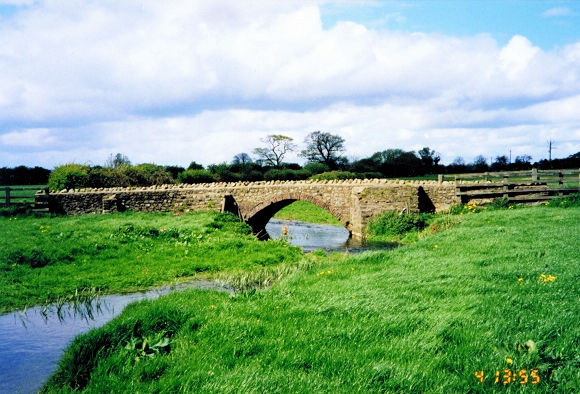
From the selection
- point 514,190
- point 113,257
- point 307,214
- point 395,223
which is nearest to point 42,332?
point 113,257

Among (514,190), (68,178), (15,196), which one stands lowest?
(514,190)

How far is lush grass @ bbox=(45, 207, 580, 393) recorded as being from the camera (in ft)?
13.9

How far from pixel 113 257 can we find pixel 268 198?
10.9 m

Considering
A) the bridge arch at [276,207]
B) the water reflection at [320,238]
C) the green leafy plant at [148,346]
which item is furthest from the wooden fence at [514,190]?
the green leafy plant at [148,346]

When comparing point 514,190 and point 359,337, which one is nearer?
point 359,337

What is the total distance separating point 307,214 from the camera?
32844 millimetres

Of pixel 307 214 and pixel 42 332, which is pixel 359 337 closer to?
pixel 42 332

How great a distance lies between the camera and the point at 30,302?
9.01 m

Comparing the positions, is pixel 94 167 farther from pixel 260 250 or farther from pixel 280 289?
pixel 280 289

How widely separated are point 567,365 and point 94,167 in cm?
3210

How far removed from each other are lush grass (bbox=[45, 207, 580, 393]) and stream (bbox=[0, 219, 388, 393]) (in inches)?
26.0

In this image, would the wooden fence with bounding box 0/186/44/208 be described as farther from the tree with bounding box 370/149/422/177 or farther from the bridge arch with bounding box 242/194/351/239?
the tree with bounding box 370/149/422/177

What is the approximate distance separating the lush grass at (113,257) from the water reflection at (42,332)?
73 centimetres
